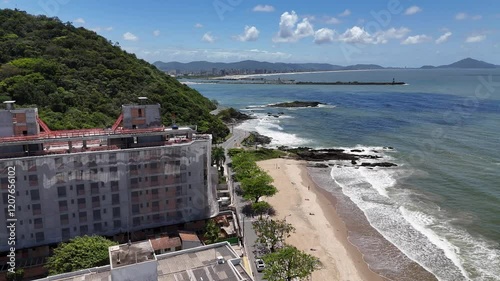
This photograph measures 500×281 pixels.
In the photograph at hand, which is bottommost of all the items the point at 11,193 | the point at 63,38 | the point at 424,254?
the point at 424,254

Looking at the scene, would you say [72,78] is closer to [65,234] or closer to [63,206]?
[63,206]

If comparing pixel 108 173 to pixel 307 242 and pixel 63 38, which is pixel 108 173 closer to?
pixel 307 242

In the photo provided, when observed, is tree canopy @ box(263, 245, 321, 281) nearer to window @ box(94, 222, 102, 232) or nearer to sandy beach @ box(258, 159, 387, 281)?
sandy beach @ box(258, 159, 387, 281)

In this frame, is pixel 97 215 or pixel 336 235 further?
pixel 336 235

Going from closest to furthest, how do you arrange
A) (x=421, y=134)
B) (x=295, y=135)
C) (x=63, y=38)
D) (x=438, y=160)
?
(x=438, y=160) → (x=63, y=38) → (x=421, y=134) → (x=295, y=135)

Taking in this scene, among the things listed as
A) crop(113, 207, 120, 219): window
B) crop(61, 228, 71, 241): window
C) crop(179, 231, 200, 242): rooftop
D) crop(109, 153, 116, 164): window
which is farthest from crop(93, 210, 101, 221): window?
crop(179, 231, 200, 242): rooftop

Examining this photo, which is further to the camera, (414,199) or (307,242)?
(414,199)

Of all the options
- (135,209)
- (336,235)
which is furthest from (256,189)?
(135,209)

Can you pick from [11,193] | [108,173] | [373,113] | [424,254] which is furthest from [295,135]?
[11,193]
